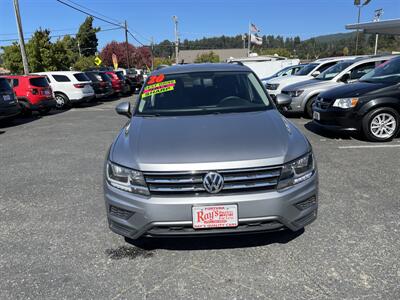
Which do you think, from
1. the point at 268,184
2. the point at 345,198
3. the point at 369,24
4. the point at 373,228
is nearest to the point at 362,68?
the point at 345,198

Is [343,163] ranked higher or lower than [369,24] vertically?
lower

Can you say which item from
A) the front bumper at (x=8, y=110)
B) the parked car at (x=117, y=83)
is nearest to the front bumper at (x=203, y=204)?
the front bumper at (x=8, y=110)

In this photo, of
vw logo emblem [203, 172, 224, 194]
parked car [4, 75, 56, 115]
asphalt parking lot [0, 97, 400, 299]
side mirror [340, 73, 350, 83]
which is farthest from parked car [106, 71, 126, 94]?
vw logo emblem [203, 172, 224, 194]

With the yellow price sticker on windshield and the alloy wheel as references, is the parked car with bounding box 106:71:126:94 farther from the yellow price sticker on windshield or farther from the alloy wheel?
the yellow price sticker on windshield

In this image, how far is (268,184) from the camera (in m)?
2.59

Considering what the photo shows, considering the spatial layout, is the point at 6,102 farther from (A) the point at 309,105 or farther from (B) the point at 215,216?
(B) the point at 215,216

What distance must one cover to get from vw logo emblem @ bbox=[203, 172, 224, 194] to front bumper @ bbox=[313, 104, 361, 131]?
16.8ft

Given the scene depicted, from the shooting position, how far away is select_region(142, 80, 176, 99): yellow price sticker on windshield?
4.06m

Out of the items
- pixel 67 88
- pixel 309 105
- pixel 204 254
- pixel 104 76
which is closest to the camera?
pixel 204 254

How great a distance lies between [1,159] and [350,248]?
6.40m

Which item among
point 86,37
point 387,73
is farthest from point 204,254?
point 86,37

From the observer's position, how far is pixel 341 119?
269 inches

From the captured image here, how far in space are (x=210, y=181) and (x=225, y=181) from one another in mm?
114

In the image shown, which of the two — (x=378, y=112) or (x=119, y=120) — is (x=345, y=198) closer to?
(x=378, y=112)
